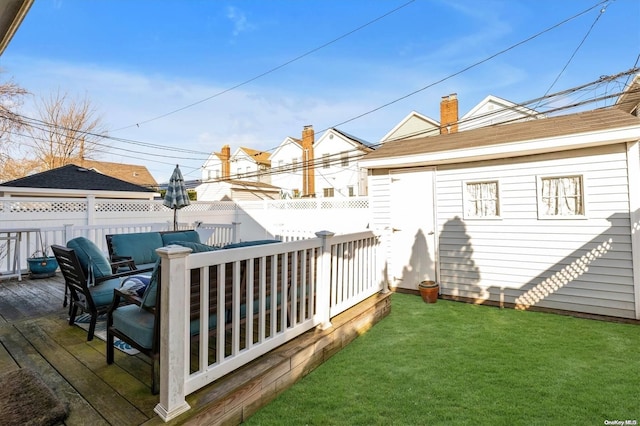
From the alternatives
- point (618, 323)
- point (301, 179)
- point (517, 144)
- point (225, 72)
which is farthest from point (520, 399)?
point (301, 179)

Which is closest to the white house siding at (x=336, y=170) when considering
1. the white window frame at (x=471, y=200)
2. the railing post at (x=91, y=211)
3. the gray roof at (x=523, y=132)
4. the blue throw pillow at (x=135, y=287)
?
the gray roof at (x=523, y=132)

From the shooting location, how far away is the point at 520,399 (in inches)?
94.9

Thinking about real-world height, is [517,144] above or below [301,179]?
below

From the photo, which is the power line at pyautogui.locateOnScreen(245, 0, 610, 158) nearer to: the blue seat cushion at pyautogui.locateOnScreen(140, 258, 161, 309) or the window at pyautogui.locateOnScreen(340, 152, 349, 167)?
the window at pyautogui.locateOnScreen(340, 152, 349, 167)

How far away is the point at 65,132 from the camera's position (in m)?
16.5

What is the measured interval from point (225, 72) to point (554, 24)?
11.0 meters

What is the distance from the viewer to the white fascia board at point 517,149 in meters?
4.05

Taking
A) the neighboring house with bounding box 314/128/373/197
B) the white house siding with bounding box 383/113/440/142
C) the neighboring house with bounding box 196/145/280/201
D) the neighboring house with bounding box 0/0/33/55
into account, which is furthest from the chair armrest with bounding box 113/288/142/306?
the neighboring house with bounding box 196/145/280/201

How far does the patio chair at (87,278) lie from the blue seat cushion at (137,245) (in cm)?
106

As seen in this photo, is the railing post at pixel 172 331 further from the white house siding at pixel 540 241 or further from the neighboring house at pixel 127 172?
the neighboring house at pixel 127 172

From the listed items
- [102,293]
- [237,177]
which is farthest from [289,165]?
[102,293]

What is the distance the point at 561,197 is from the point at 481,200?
3.53ft

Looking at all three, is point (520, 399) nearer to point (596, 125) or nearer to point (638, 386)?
point (638, 386)

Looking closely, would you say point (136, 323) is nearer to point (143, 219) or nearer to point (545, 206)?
point (545, 206)
